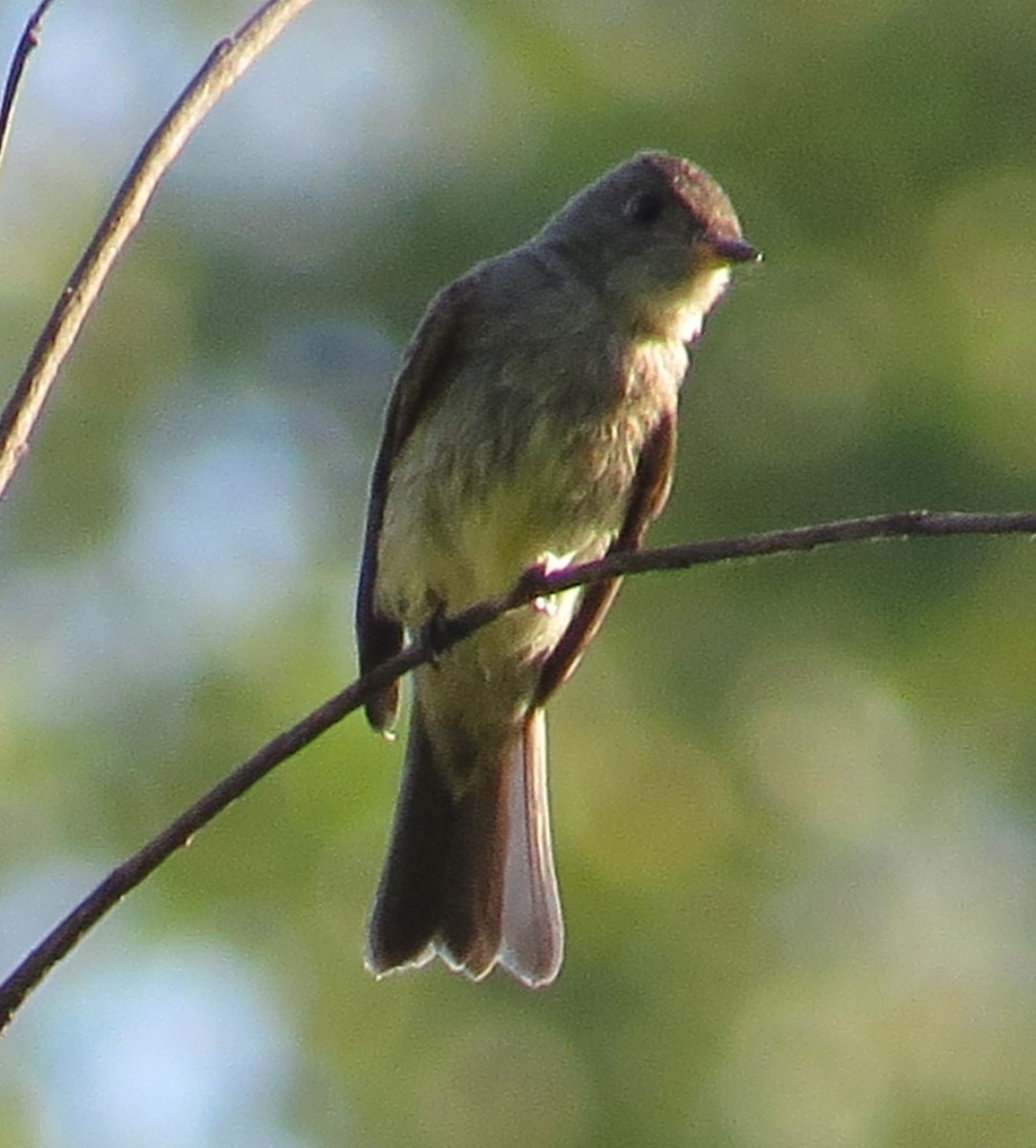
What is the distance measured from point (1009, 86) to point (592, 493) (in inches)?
147

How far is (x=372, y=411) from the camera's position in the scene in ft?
24.5

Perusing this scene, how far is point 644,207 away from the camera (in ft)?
13.3

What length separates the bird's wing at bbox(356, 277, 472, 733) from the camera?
3.96 metres

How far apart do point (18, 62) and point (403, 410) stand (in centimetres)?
194

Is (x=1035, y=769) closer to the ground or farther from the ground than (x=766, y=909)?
farther from the ground

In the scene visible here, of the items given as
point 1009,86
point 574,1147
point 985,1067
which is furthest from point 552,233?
point 1009,86

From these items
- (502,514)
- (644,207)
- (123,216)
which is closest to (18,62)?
(123,216)

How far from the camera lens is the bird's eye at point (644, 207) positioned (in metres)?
4.02

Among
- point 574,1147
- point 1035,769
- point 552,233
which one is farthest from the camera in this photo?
point 1035,769

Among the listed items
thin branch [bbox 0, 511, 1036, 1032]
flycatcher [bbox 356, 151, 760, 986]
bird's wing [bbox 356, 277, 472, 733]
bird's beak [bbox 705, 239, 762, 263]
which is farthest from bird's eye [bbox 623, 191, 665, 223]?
thin branch [bbox 0, 511, 1036, 1032]

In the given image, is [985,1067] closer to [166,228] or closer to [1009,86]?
[1009,86]

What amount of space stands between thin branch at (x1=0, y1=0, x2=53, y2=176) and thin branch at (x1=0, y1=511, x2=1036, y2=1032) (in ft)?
1.61

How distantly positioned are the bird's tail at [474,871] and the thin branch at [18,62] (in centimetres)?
178

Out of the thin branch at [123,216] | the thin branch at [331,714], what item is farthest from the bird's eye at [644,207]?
the thin branch at [123,216]
